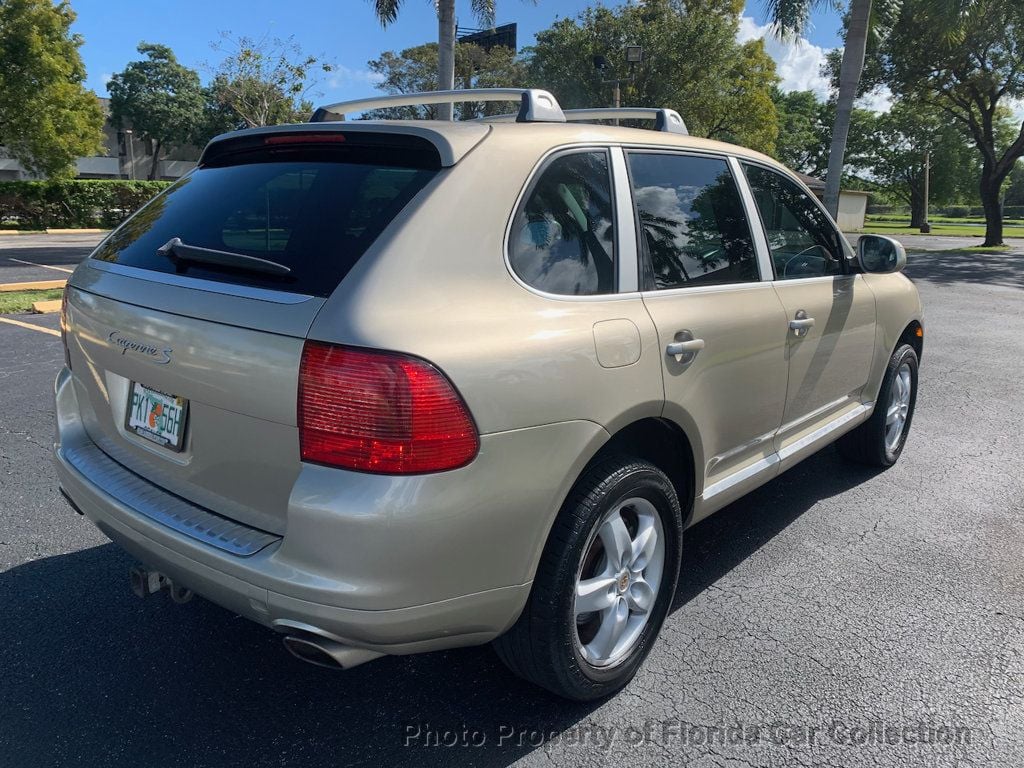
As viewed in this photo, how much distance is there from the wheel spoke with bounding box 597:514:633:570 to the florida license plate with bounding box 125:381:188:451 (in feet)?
4.25

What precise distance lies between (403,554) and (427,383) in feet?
1.36

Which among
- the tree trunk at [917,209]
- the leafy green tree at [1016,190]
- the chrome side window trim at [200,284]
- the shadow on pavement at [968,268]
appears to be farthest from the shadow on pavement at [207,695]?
the leafy green tree at [1016,190]

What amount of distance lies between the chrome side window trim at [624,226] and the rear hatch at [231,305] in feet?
2.27

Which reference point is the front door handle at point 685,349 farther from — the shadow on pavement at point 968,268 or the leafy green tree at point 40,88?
the leafy green tree at point 40,88

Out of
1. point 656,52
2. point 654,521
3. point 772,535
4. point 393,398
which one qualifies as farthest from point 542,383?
point 656,52

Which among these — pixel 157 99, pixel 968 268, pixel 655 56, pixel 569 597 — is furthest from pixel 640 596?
pixel 157 99

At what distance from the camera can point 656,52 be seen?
94.6 ft

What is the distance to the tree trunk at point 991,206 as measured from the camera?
2597 centimetres

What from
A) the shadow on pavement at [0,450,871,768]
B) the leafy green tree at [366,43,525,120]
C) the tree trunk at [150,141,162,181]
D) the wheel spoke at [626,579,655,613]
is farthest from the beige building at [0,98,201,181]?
the wheel spoke at [626,579,655,613]

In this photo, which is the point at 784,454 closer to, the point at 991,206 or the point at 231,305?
the point at 231,305

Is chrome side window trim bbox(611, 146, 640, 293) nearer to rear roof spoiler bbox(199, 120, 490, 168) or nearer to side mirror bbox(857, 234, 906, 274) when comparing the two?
rear roof spoiler bbox(199, 120, 490, 168)

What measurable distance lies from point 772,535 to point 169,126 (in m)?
61.1

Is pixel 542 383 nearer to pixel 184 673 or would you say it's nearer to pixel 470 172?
pixel 470 172

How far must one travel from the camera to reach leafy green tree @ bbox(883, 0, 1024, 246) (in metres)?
21.3
